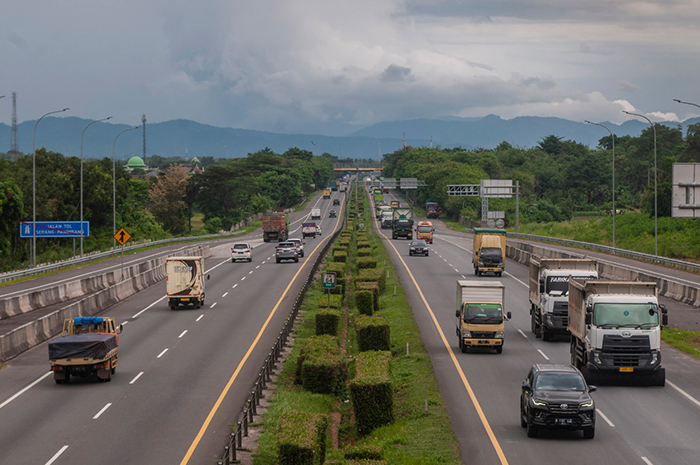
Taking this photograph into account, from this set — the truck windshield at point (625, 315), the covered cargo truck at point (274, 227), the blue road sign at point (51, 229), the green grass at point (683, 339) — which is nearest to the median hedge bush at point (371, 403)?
the truck windshield at point (625, 315)

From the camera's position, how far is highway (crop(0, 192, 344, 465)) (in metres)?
21.3

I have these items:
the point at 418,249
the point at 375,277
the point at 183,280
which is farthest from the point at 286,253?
the point at 183,280

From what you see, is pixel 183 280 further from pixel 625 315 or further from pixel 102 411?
pixel 625 315

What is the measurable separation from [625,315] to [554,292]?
9.00 m

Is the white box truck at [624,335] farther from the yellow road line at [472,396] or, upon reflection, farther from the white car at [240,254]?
the white car at [240,254]

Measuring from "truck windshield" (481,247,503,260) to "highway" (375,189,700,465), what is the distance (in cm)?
1857

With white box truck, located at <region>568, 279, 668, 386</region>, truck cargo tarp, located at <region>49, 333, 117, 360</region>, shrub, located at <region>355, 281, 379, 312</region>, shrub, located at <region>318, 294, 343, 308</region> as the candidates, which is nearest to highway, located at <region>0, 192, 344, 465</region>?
truck cargo tarp, located at <region>49, 333, 117, 360</region>

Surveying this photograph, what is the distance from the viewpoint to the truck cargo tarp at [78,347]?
2845cm

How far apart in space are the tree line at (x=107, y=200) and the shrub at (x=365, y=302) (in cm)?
4844

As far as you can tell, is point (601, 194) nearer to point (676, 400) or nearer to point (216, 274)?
point (216, 274)

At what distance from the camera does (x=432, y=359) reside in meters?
32.7

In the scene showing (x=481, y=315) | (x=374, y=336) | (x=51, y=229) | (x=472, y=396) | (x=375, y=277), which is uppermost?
(x=51, y=229)

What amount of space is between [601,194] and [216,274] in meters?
131

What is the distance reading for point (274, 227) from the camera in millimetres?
105438
